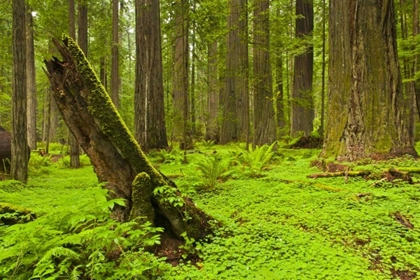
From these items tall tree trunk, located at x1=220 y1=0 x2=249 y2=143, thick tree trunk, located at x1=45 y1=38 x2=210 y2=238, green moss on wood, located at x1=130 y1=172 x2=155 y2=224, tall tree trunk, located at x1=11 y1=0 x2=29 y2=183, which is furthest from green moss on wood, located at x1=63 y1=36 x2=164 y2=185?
tall tree trunk, located at x1=220 y1=0 x2=249 y2=143

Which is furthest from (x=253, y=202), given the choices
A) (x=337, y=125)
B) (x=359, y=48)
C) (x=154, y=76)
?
(x=154, y=76)

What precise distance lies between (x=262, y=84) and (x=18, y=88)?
600 cm

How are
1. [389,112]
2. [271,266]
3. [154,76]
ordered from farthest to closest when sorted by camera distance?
[154,76] → [389,112] → [271,266]

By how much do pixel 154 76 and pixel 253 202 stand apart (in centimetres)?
619

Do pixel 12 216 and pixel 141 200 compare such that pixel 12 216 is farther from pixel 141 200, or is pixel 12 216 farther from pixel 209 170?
pixel 209 170

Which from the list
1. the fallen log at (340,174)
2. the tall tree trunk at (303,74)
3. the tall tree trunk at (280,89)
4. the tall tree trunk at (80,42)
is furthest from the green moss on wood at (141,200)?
the tall tree trunk at (280,89)

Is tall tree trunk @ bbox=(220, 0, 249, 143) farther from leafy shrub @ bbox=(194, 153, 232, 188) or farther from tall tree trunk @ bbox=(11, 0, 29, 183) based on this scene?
tall tree trunk @ bbox=(11, 0, 29, 183)

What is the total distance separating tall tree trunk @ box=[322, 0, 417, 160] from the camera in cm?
507

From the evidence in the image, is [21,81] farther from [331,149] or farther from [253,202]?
[331,149]

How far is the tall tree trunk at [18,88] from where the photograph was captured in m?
5.55

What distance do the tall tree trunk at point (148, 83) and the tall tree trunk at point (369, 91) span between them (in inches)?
206

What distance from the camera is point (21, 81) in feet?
18.7

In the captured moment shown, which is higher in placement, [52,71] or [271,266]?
[52,71]

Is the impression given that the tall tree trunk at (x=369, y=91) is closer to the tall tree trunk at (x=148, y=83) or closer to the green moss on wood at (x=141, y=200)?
the green moss on wood at (x=141, y=200)
